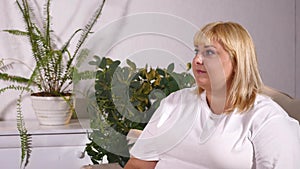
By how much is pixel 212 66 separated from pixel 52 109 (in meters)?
1.20

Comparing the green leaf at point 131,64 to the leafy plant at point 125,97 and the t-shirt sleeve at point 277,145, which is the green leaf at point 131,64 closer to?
the leafy plant at point 125,97

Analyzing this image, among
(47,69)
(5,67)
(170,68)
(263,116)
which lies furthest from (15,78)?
Answer: (263,116)

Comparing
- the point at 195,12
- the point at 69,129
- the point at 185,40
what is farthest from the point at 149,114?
the point at 195,12

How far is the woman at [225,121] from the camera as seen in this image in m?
1.48

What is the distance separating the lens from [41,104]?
8.34ft

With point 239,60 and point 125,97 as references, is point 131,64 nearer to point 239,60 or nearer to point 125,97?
point 125,97

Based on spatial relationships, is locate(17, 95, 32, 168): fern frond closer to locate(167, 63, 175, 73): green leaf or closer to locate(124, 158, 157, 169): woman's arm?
locate(124, 158, 157, 169): woman's arm

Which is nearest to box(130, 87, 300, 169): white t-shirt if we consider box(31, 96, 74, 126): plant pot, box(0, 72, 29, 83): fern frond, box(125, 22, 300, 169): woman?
box(125, 22, 300, 169): woman

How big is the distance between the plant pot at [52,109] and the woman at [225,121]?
3.12 ft

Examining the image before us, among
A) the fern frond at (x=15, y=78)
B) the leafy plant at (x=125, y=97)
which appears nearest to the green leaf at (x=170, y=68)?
the leafy plant at (x=125, y=97)

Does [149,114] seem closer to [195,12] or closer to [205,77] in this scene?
[205,77]

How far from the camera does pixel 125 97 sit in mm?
1579

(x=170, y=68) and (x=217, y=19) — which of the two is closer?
(x=170, y=68)

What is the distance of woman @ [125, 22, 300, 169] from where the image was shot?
4.87 feet
